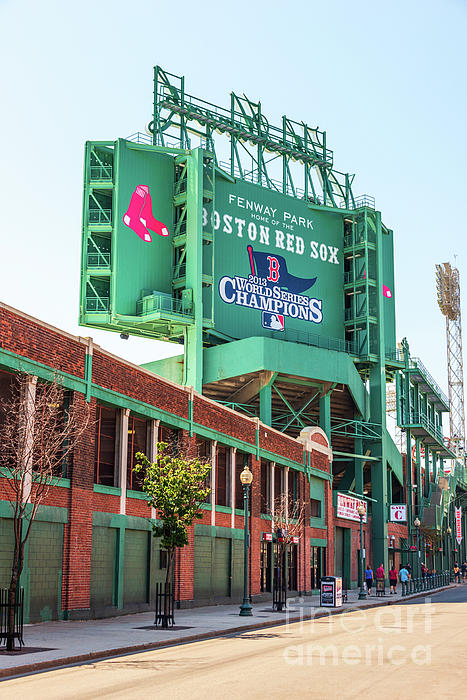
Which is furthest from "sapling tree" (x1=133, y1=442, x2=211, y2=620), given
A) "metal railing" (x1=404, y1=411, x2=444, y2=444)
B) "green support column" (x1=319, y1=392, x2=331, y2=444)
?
"metal railing" (x1=404, y1=411, x2=444, y2=444)

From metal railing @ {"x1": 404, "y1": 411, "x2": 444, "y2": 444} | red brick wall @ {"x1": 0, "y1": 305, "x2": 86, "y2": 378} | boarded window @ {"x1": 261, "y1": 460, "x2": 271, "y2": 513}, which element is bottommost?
boarded window @ {"x1": 261, "y1": 460, "x2": 271, "y2": 513}

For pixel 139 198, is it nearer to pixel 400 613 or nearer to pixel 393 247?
pixel 393 247

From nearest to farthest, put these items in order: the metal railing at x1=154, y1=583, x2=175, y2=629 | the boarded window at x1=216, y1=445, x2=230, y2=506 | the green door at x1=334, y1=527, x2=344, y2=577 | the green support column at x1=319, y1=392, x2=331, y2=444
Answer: the metal railing at x1=154, y1=583, x2=175, y2=629, the boarded window at x1=216, y1=445, x2=230, y2=506, the green door at x1=334, y1=527, x2=344, y2=577, the green support column at x1=319, y1=392, x2=331, y2=444

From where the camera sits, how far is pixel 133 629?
24.4 m

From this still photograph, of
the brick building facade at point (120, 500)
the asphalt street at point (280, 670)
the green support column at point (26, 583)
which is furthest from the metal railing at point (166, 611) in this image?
the green support column at point (26, 583)

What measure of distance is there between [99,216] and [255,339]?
14061mm

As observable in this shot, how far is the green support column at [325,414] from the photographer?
64312mm

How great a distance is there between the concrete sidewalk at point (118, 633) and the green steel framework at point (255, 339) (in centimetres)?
2800

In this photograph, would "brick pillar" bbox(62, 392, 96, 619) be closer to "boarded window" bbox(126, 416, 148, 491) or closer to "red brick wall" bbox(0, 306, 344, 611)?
"red brick wall" bbox(0, 306, 344, 611)

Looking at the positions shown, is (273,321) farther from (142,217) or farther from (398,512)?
(398,512)

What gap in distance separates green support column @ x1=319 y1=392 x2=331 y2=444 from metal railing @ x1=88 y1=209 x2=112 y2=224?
2081 cm

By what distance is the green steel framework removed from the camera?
60719 millimetres

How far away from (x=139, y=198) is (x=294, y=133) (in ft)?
65.8

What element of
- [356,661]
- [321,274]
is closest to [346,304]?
[321,274]
